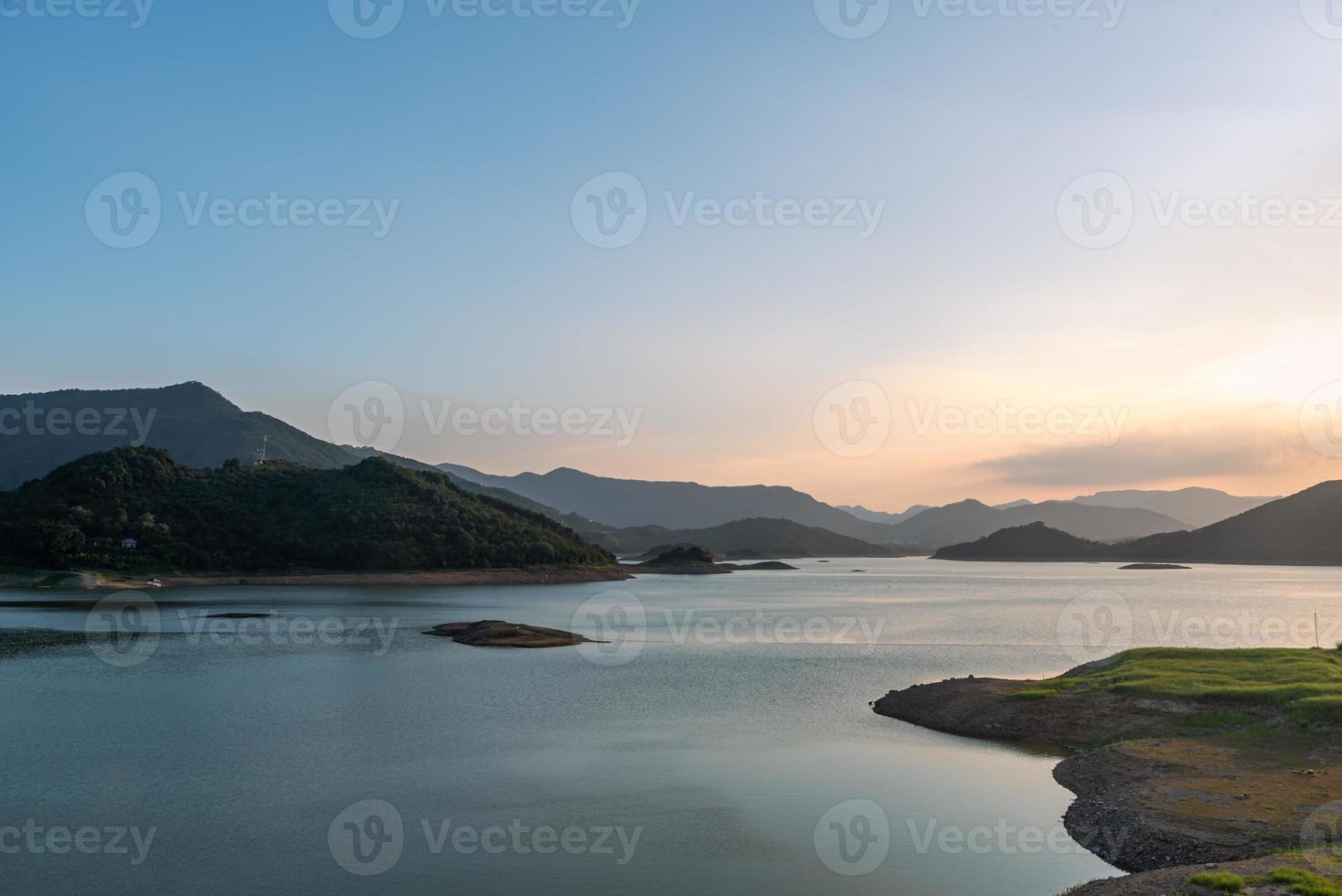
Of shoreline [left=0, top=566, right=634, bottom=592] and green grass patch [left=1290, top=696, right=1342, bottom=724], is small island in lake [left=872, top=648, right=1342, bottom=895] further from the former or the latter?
shoreline [left=0, top=566, right=634, bottom=592]

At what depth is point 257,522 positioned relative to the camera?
118062 mm

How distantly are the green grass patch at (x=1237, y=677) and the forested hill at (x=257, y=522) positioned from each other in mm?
99670

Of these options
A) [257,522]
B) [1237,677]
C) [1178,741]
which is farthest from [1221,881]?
[257,522]

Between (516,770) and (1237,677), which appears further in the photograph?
(1237,677)

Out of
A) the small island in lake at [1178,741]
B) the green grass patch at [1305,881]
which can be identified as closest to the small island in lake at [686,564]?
the small island in lake at [1178,741]

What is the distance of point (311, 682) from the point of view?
125ft


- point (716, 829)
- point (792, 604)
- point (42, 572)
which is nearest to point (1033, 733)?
point (716, 829)

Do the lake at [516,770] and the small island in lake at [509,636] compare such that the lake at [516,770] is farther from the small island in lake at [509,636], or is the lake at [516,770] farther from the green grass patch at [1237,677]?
the green grass patch at [1237,677]

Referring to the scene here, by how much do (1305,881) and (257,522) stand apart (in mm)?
123070

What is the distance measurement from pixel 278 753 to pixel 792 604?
70999 mm

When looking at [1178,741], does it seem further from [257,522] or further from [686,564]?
[686,564]

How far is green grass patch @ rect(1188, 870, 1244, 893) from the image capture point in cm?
1265

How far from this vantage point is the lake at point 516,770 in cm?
1634

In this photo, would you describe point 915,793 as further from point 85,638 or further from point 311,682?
point 85,638
